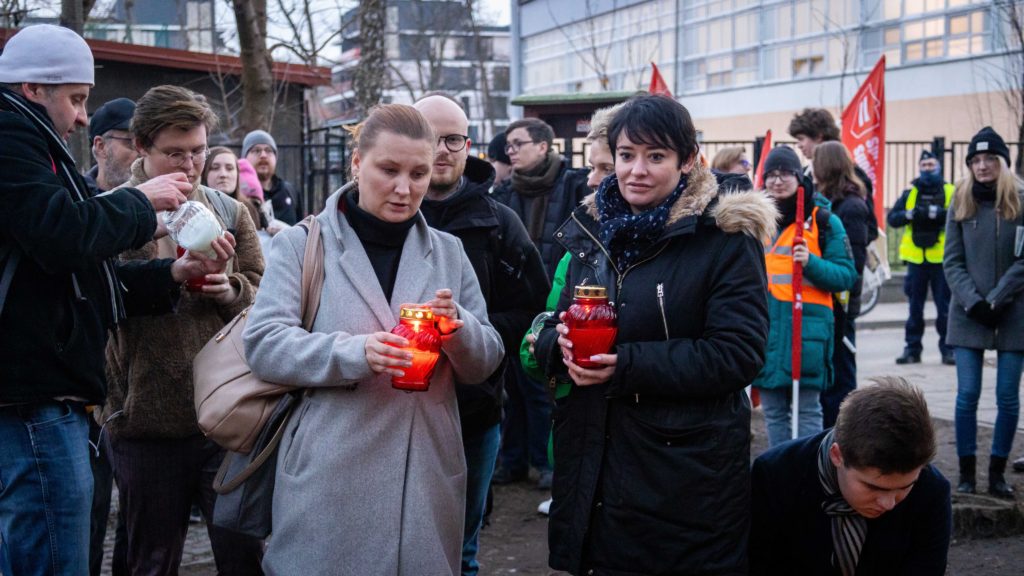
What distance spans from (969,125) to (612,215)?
77.8ft

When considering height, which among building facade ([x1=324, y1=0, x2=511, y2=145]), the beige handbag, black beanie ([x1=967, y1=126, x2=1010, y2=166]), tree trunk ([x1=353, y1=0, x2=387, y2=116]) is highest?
building facade ([x1=324, y1=0, x2=511, y2=145])

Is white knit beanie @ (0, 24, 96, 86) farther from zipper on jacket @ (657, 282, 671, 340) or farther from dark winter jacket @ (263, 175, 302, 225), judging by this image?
dark winter jacket @ (263, 175, 302, 225)

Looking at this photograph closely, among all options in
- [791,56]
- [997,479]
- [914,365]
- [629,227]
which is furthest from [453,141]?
[791,56]

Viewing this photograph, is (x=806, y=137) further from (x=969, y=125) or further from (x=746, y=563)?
(x=969, y=125)

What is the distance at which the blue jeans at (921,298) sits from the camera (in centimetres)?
1150

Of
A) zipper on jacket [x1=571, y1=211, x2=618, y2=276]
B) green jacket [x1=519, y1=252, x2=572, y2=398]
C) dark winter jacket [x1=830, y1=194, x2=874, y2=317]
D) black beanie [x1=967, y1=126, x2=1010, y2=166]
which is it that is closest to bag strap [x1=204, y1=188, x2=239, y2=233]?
green jacket [x1=519, y1=252, x2=572, y2=398]

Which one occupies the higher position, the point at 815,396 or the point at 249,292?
the point at 249,292

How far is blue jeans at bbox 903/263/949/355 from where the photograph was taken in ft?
37.7

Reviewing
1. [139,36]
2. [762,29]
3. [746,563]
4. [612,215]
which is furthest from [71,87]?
[762,29]

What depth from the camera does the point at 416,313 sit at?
2.88 metres

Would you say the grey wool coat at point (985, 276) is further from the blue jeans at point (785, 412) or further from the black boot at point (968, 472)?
the blue jeans at point (785, 412)

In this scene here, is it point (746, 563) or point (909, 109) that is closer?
point (746, 563)

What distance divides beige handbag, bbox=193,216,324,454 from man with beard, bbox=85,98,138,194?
1637 millimetres

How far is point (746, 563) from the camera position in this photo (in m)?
3.35
